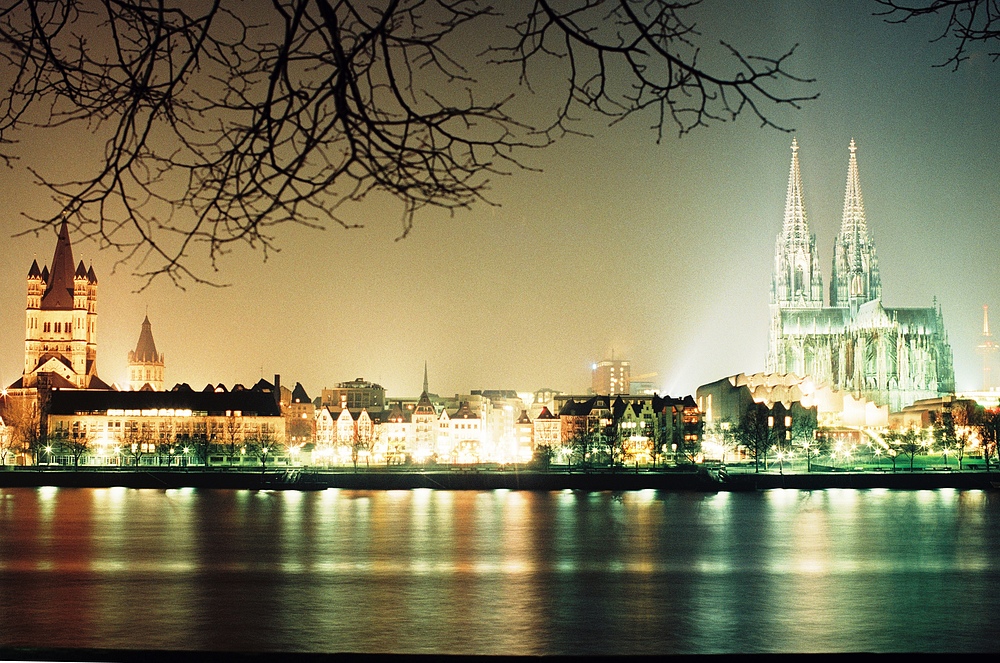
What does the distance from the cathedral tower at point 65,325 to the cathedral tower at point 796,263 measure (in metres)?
74.6

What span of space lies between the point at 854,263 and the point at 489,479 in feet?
199

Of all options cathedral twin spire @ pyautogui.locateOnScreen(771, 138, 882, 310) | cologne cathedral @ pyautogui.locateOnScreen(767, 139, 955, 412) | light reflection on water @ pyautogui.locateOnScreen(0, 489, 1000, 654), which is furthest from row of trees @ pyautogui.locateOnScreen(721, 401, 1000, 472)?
light reflection on water @ pyautogui.locateOnScreen(0, 489, 1000, 654)

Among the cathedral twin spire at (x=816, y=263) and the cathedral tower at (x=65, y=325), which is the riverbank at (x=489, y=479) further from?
the cathedral twin spire at (x=816, y=263)

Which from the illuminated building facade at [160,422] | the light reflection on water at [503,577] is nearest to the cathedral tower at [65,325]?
the illuminated building facade at [160,422]

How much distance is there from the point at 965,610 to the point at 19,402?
106775 mm

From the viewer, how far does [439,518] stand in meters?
55.7

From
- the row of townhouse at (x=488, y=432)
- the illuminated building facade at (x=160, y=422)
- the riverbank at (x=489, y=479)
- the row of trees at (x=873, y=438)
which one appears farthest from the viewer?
the row of townhouse at (x=488, y=432)

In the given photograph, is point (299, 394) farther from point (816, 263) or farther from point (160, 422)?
point (816, 263)

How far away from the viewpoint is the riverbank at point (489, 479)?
79875 millimetres

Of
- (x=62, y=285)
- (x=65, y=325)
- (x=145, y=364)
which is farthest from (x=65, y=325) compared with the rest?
(x=145, y=364)

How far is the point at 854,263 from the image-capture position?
→ 12888cm

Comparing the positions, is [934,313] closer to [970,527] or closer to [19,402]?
[970,527]

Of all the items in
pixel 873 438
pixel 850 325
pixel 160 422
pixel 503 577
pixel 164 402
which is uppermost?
pixel 850 325

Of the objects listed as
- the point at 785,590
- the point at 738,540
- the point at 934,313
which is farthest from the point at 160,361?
the point at 785,590
